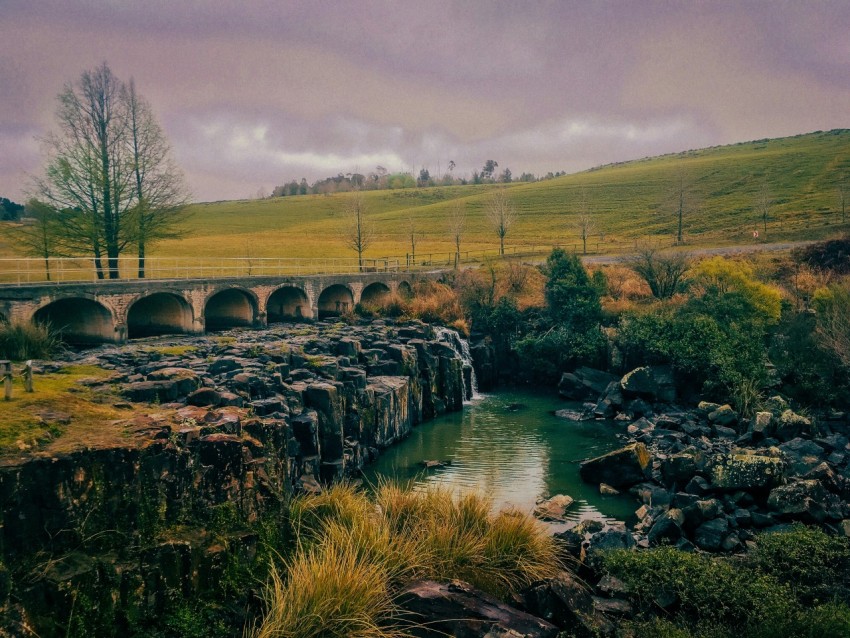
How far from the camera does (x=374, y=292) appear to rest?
2036 inches

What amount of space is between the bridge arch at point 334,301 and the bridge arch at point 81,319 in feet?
63.8

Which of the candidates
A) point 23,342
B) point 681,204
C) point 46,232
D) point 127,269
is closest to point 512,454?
point 23,342

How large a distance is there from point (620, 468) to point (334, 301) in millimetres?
31380

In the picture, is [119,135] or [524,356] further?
[524,356]

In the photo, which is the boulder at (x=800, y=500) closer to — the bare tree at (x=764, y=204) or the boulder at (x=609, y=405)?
the boulder at (x=609, y=405)

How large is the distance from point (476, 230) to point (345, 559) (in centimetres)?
9231

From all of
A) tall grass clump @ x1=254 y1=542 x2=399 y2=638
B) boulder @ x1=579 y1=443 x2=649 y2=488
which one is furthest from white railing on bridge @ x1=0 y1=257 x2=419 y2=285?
boulder @ x1=579 y1=443 x2=649 y2=488

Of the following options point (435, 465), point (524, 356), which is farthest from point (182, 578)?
point (524, 356)

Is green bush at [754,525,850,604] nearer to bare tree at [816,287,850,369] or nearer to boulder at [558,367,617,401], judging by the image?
bare tree at [816,287,850,369]

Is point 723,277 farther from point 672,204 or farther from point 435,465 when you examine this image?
point 672,204

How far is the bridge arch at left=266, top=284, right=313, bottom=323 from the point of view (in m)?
43.5

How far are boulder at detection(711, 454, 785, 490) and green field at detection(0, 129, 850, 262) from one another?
5828 cm

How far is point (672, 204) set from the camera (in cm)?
9219

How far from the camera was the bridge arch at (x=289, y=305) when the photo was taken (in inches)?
1713
